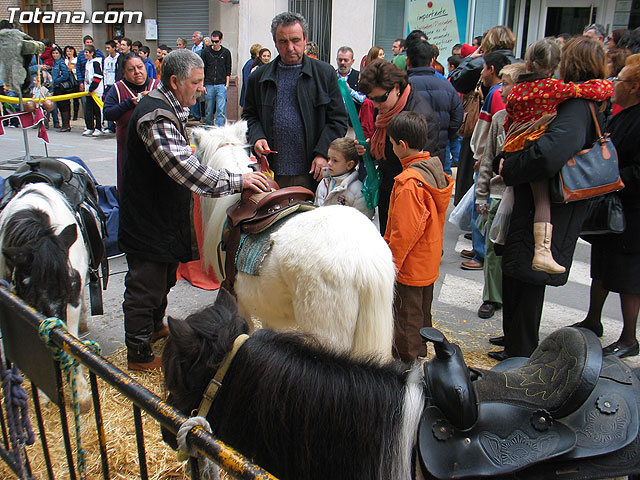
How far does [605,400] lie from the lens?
145 cm

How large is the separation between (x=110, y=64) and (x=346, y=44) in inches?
250

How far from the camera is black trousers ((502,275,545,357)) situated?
9.92ft

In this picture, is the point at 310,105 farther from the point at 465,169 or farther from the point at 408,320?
the point at 465,169

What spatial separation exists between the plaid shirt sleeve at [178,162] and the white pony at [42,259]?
0.61 m

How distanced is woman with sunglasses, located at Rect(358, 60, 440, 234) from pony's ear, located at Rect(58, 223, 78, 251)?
209cm

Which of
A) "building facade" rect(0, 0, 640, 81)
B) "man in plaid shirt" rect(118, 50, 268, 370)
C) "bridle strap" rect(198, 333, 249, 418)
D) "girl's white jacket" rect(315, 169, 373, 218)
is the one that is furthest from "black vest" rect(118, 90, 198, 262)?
"building facade" rect(0, 0, 640, 81)

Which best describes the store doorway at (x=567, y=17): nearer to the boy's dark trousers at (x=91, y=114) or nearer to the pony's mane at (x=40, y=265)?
the boy's dark trousers at (x=91, y=114)

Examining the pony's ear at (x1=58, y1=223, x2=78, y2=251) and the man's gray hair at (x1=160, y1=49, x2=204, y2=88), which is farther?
the man's gray hair at (x1=160, y1=49, x2=204, y2=88)

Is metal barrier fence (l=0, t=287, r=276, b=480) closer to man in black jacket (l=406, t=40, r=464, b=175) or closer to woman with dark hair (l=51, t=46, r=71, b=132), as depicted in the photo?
man in black jacket (l=406, t=40, r=464, b=175)

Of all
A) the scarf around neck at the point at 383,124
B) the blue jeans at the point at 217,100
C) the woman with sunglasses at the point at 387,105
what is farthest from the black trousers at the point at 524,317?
the blue jeans at the point at 217,100

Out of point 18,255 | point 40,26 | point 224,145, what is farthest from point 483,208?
point 40,26

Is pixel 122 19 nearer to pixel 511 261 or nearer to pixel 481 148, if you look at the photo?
pixel 481 148

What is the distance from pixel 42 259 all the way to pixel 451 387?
2084 millimetres

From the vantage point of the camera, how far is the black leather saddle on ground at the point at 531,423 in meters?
1.33
